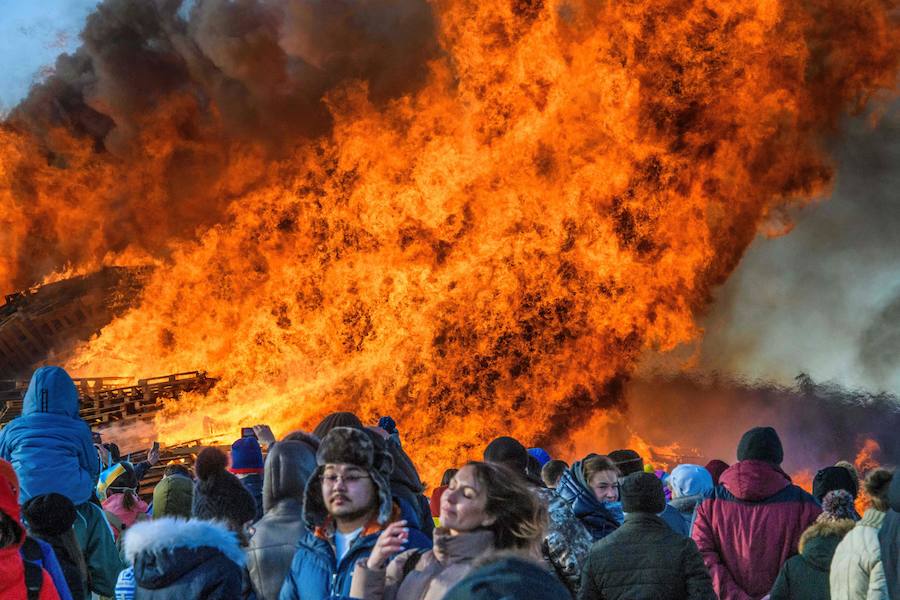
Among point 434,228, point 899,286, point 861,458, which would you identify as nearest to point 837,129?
point 899,286

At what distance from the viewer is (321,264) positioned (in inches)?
861

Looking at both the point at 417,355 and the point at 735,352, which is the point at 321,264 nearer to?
the point at 417,355

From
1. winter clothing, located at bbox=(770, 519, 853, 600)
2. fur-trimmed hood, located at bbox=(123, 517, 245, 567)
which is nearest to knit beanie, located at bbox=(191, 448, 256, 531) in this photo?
fur-trimmed hood, located at bbox=(123, 517, 245, 567)

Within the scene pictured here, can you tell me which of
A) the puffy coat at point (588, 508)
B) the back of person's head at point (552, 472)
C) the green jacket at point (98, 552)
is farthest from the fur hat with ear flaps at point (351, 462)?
the back of person's head at point (552, 472)

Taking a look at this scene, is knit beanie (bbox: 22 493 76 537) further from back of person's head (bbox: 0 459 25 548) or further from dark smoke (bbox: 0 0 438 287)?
dark smoke (bbox: 0 0 438 287)

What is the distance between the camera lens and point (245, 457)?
5617mm

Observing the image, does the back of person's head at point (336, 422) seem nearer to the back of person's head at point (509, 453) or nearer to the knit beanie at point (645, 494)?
the back of person's head at point (509, 453)

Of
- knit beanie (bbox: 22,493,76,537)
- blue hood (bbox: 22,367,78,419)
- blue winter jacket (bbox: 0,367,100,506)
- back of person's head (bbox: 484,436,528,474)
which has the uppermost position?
blue hood (bbox: 22,367,78,419)

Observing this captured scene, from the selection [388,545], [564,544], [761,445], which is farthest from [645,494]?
[388,545]

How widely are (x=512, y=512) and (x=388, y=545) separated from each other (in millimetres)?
453

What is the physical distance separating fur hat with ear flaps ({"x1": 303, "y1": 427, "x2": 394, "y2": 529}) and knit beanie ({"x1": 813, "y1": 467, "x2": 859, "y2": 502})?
3255 millimetres

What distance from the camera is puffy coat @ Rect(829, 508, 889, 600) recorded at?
464cm

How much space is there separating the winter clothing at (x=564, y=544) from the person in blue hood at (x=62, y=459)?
93.2 inches

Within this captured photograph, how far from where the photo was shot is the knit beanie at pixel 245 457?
5.58 m
